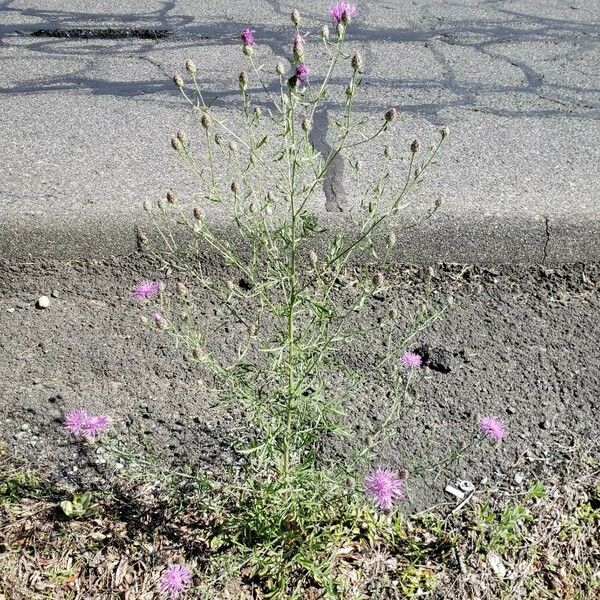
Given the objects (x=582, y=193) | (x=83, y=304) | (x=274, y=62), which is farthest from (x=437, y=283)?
(x=274, y=62)

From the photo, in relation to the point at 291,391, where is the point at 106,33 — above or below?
above

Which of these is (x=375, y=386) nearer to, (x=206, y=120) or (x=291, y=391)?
(x=291, y=391)

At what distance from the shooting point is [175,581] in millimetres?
2033

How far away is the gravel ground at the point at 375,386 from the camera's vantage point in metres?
2.55

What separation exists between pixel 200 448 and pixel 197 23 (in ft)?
14.7

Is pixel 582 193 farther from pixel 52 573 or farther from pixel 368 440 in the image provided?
pixel 52 573

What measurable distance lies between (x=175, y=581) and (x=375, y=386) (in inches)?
41.8

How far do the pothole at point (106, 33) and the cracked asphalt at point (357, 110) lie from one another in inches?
2.4

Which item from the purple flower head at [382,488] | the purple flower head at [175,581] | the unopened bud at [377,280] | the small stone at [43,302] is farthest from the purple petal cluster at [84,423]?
the small stone at [43,302]

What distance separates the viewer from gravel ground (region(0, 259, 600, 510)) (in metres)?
2.55

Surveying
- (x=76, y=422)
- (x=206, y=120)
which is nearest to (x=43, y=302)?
(x=76, y=422)

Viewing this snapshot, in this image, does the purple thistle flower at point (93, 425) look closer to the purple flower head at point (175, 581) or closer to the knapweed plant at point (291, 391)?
the knapweed plant at point (291, 391)

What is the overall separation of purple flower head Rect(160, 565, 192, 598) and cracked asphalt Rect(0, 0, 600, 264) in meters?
1.65

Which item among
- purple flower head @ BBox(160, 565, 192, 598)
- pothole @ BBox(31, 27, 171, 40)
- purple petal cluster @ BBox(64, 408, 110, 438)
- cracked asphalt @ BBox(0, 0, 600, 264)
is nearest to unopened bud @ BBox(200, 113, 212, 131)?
purple petal cluster @ BBox(64, 408, 110, 438)
